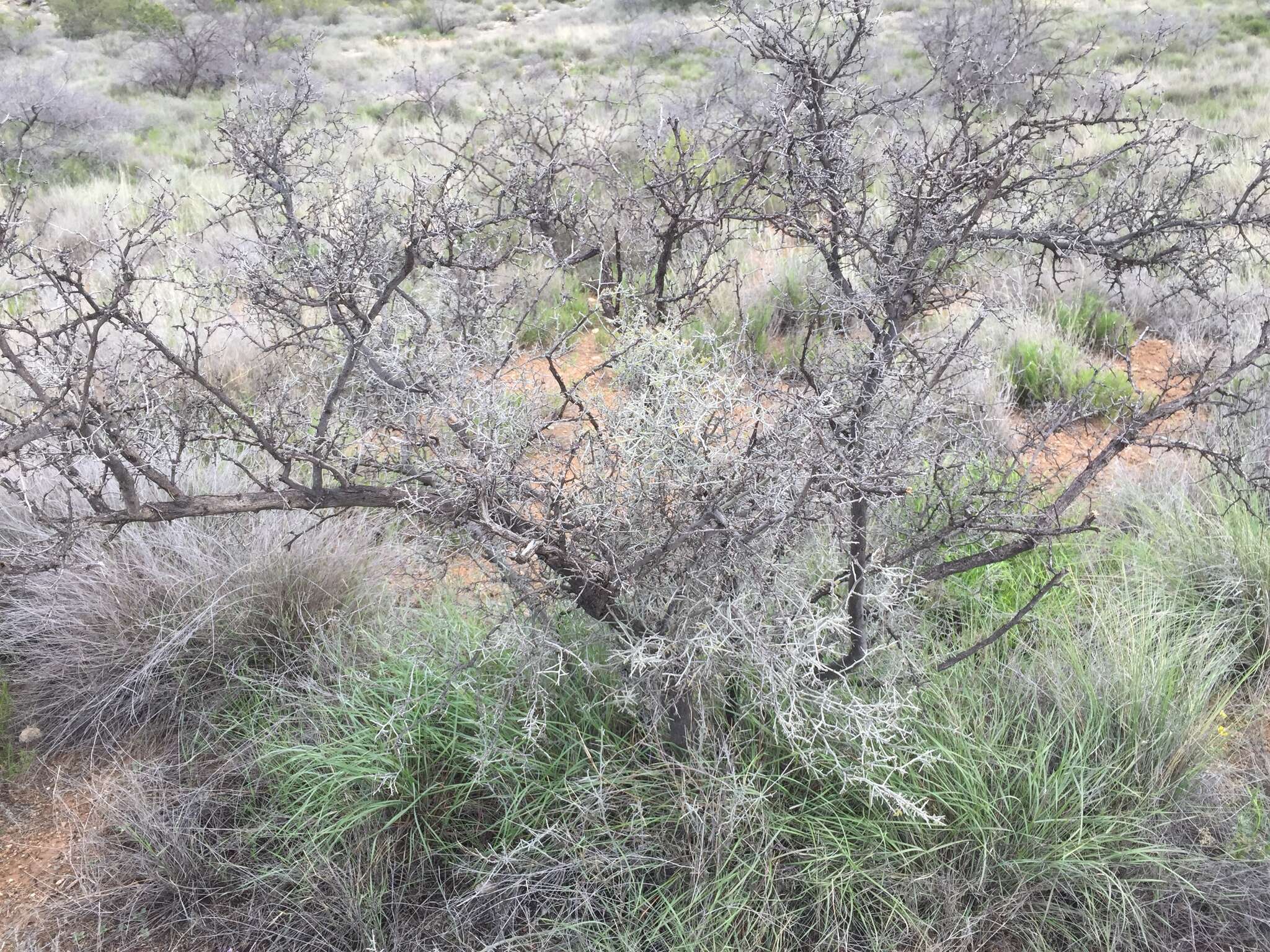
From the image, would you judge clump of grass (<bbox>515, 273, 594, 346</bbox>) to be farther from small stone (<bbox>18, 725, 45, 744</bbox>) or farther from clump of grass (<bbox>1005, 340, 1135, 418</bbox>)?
small stone (<bbox>18, 725, 45, 744</bbox>)

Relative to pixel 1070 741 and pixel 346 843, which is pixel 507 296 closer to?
pixel 346 843

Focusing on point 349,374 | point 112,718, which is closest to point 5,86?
point 112,718

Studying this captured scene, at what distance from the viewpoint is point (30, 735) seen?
10.4 ft

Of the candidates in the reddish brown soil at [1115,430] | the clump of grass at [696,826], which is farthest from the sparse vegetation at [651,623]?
the reddish brown soil at [1115,430]

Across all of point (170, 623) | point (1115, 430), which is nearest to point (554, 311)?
point (170, 623)

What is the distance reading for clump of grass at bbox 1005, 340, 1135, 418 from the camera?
522 centimetres

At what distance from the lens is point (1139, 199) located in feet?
8.86

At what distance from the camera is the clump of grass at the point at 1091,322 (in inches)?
238

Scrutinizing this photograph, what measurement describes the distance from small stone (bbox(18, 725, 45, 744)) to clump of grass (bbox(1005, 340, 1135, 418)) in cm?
474

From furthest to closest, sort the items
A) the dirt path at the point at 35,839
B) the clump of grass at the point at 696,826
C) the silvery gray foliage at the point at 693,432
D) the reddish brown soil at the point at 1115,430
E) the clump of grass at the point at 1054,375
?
the clump of grass at the point at 1054,375 < the reddish brown soil at the point at 1115,430 < the dirt path at the point at 35,839 < the clump of grass at the point at 696,826 < the silvery gray foliage at the point at 693,432

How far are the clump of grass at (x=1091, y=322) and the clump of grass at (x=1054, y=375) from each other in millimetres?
457

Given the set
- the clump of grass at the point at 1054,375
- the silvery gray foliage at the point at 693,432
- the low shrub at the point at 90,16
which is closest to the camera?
the silvery gray foliage at the point at 693,432

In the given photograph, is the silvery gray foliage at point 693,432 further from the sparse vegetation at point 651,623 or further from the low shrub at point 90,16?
the low shrub at point 90,16

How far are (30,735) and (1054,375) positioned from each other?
5.07 metres
